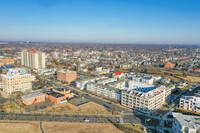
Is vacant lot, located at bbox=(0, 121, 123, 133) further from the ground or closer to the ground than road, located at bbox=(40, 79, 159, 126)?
closer to the ground

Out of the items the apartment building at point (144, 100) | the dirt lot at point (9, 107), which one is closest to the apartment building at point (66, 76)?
the dirt lot at point (9, 107)

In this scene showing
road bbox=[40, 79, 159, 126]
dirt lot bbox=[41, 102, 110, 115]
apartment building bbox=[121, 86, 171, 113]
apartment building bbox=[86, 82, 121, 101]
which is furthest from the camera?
apartment building bbox=[86, 82, 121, 101]

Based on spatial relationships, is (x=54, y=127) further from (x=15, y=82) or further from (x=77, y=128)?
(x=15, y=82)

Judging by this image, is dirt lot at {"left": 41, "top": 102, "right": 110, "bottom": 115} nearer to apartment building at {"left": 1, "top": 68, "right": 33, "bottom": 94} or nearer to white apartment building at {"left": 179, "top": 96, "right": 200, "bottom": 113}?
apartment building at {"left": 1, "top": 68, "right": 33, "bottom": 94}

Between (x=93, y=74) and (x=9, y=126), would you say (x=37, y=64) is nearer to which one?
(x=93, y=74)

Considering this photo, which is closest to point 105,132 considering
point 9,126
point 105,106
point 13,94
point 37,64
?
point 105,106

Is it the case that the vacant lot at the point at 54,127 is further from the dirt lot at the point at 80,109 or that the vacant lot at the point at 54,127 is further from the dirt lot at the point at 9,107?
the dirt lot at the point at 9,107

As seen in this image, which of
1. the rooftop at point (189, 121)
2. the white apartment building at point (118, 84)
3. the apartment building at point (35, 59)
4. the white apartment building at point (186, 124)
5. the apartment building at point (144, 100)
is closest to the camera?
the white apartment building at point (186, 124)

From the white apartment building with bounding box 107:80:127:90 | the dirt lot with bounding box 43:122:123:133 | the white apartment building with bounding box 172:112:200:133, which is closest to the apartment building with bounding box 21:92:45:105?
the dirt lot with bounding box 43:122:123:133
